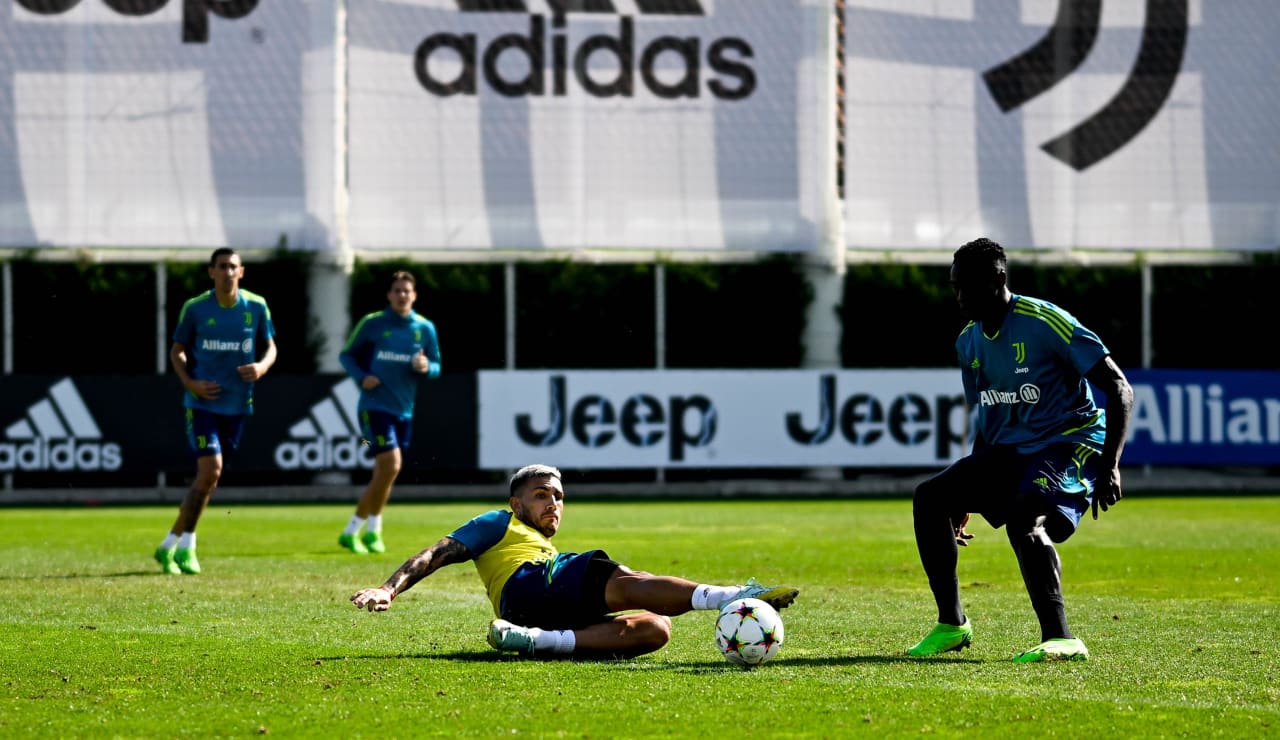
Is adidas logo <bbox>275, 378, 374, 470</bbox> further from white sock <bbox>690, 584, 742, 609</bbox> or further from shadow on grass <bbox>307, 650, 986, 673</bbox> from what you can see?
white sock <bbox>690, 584, 742, 609</bbox>

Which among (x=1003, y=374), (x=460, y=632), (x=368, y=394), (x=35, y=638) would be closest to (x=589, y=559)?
(x=460, y=632)

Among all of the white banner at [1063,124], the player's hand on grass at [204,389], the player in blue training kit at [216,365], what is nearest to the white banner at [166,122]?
the white banner at [1063,124]

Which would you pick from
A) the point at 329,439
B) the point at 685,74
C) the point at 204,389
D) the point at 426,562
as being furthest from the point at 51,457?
the point at 426,562

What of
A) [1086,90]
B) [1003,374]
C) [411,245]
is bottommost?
[1003,374]

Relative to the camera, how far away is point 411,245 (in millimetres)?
27781

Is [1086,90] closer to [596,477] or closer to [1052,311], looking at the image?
[596,477]

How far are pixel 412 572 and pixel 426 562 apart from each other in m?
0.11

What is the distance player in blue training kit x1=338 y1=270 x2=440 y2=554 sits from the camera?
15570 millimetres

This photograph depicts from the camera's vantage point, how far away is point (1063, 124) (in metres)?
28.7

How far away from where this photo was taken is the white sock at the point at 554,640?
8.06m

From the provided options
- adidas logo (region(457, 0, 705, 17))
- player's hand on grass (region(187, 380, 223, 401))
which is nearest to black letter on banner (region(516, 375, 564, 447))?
adidas logo (region(457, 0, 705, 17))

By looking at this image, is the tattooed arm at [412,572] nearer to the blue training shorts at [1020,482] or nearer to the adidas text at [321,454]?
the blue training shorts at [1020,482]

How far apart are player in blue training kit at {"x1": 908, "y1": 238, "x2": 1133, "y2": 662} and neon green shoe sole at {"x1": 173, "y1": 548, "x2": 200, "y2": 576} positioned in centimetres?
669

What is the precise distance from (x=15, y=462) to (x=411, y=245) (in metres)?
6.83
